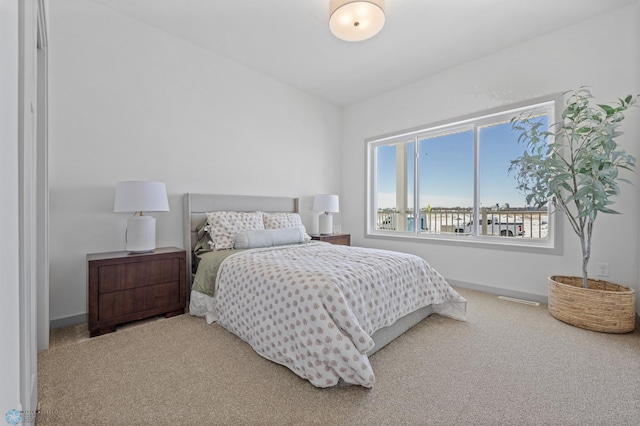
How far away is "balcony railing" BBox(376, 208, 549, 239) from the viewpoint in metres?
3.21

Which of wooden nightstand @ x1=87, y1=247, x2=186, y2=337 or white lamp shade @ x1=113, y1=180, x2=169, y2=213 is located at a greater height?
white lamp shade @ x1=113, y1=180, x2=169, y2=213

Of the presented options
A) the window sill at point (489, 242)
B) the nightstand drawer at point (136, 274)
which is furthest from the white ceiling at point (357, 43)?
the nightstand drawer at point (136, 274)

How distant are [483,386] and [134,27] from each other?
4.03 meters

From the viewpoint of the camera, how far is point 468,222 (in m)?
3.67

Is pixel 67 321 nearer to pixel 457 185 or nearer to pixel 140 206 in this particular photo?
pixel 140 206

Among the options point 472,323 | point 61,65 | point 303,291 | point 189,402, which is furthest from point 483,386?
point 61,65

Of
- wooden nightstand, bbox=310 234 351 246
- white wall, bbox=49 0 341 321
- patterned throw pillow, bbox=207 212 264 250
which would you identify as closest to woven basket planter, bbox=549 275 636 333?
wooden nightstand, bbox=310 234 351 246

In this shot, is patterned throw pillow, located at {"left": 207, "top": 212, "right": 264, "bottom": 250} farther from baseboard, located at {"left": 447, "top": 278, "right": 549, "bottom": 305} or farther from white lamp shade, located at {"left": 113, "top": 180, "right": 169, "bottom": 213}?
baseboard, located at {"left": 447, "top": 278, "right": 549, "bottom": 305}

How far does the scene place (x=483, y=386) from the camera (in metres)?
1.55

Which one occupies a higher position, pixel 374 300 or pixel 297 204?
pixel 297 204

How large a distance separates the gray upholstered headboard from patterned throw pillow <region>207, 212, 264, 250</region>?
18cm

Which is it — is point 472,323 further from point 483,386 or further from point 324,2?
point 324,2

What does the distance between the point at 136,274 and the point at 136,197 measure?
0.64m
